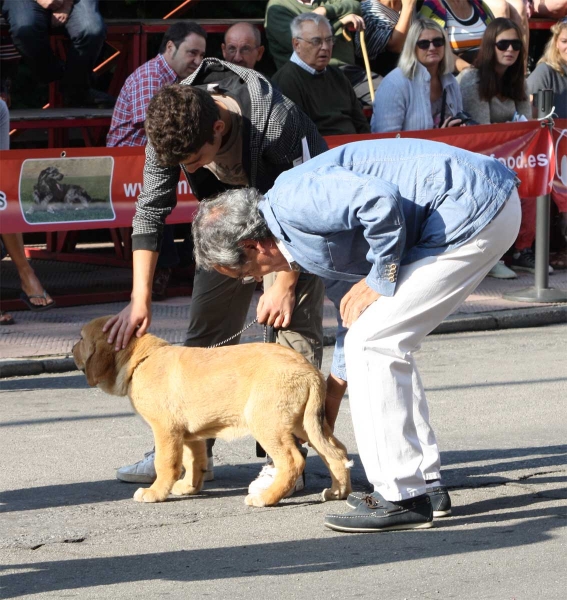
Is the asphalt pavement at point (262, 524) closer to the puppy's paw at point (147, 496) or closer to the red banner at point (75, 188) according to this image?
the puppy's paw at point (147, 496)

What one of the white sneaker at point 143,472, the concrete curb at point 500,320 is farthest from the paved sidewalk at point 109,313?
the white sneaker at point 143,472

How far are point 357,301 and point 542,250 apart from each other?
19.6 feet

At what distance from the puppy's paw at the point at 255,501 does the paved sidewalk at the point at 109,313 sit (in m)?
3.36

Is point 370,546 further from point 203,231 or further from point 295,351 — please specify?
point 203,231

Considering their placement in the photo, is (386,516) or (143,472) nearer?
(386,516)

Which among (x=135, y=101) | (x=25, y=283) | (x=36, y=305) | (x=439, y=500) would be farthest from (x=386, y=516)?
(x=135, y=101)

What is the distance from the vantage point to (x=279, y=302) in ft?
16.4

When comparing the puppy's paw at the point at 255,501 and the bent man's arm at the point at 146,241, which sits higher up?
the bent man's arm at the point at 146,241

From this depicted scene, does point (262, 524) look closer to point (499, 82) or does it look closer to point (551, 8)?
point (499, 82)

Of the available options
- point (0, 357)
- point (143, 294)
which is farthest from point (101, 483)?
point (0, 357)

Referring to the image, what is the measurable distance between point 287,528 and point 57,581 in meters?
1.01

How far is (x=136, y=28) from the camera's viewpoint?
11094 mm

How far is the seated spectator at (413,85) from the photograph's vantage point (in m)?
10.1

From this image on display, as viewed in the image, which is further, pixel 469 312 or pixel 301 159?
pixel 469 312
